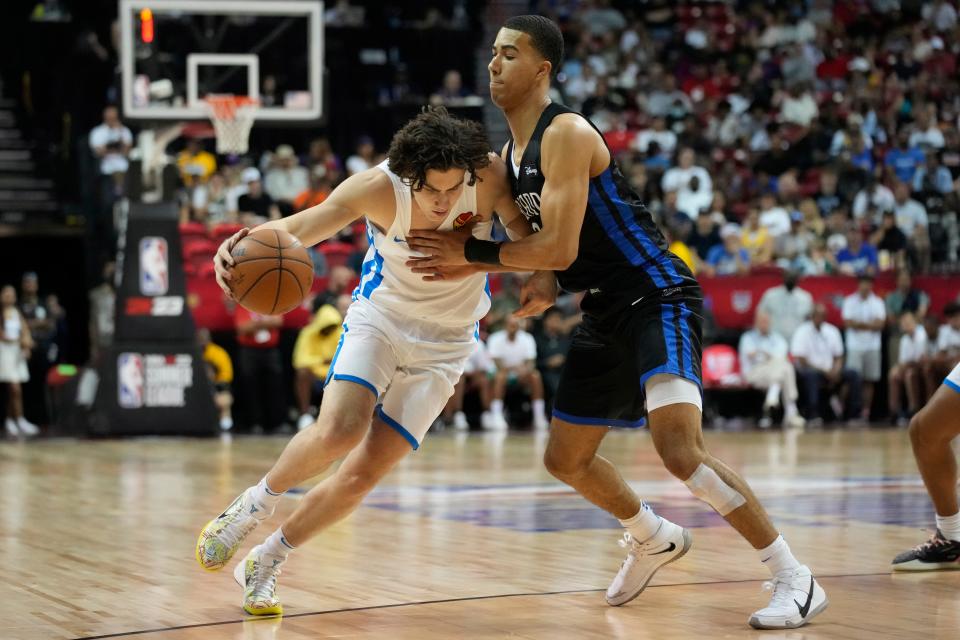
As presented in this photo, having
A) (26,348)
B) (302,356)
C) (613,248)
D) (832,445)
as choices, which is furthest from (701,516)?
(26,348)

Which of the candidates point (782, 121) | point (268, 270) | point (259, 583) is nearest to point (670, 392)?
point (268, 270)

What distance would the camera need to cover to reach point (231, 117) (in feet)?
47.1

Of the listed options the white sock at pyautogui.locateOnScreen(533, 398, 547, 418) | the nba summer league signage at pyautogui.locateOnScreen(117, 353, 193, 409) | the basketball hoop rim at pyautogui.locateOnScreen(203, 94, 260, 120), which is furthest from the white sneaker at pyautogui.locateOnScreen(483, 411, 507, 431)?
the basketball hoop rim at pyautogui.locateOnScreen(203, 94, 260, 120)

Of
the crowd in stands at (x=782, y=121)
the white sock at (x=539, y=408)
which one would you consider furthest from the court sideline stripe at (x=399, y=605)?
the crowd in stands at (x=782, y=121)

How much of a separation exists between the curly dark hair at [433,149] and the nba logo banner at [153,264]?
1004cm

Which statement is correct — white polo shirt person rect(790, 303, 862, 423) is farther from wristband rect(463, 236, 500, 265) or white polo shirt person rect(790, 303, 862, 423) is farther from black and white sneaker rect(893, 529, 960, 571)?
wristband rect(463, 236, 500, 265)

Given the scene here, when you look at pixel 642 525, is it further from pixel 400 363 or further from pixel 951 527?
pixel 951 527

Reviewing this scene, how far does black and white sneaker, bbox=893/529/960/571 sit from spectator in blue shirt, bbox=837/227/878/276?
12.0 metres

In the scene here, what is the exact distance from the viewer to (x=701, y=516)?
7793 millimetres

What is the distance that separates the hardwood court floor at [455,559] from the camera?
462cm

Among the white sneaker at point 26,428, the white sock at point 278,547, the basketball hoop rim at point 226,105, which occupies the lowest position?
the white sneaker at point 26,428

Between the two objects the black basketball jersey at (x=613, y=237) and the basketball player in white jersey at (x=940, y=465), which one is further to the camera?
the basketball player in white jersey at (x=940, y=465)

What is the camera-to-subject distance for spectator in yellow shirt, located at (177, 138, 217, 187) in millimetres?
16969

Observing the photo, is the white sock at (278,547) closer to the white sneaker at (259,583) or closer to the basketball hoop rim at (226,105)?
the white sneaker at (259,583)
